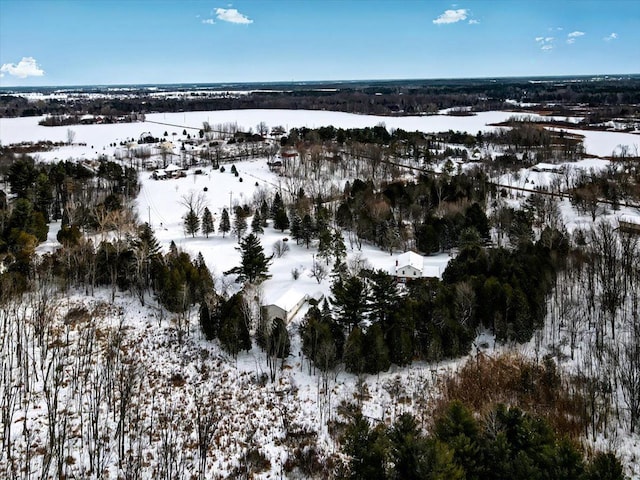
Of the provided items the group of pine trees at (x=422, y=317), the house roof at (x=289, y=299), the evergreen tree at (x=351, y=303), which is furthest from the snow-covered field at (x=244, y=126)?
the evergreen tree at (x=351, y=303)

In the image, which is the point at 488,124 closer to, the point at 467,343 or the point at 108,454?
the point at 467,343

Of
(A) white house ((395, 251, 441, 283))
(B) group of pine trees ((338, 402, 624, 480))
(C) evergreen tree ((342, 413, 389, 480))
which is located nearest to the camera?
(B) group of pine trees ((338, 402, 624, 480))

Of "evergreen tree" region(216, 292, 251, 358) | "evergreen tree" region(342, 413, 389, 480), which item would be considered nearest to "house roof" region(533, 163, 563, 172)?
"evergreen tree" region(216, 292, 251, 358)

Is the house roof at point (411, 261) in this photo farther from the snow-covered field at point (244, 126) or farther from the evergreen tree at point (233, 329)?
the snow-covered field at point (244, 126)

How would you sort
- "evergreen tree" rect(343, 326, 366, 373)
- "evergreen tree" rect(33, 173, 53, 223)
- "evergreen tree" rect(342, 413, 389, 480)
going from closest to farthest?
1. "evergreen tree" rect(342, 413, 389, 480)
2. "evergreen tree" rect(343, 326, 366, 373)
3. "evergreen tree" rect(33, 173, 53, 223)

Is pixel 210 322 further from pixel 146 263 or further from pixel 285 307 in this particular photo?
pixel 146 263

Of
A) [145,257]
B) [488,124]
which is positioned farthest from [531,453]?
[488,124]

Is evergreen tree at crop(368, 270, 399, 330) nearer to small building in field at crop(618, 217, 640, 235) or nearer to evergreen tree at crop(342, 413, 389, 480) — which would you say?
evergreen tree at crop(342, 413, 389, 480)

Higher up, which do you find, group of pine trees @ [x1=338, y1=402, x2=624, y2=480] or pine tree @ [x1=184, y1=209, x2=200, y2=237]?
pine tree @ [x1=184, y1=209, x2=200, y2=237]

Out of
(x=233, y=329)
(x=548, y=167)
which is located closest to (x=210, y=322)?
(x=233, y=329)
